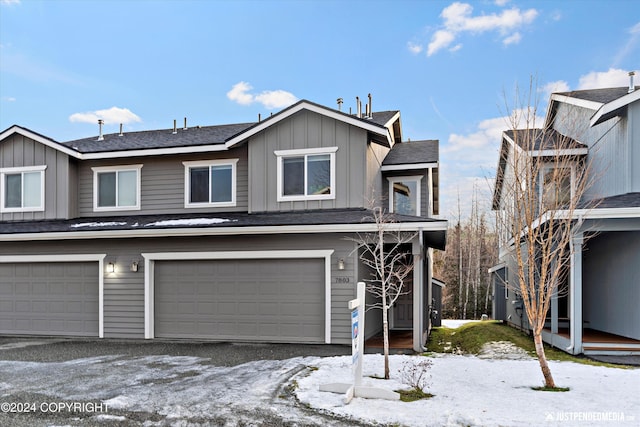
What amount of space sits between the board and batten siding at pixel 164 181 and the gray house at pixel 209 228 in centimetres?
3

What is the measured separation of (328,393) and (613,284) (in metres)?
7.83

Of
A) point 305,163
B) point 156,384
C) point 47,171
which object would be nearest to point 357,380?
point 156,384

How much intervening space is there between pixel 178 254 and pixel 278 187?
293cm

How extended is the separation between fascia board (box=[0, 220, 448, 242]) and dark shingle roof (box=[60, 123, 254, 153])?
2801mm

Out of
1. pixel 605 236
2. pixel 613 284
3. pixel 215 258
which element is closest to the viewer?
pixel 613 284

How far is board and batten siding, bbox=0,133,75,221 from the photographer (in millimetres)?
13258

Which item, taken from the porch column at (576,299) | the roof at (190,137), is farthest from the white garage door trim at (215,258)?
the porch column at (576,299)

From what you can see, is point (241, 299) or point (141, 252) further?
point (141, 252)

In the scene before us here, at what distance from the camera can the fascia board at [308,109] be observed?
11.1 meters

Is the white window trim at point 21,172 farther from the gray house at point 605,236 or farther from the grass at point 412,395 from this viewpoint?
the gray house at point 605,236

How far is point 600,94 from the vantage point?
12.7 m

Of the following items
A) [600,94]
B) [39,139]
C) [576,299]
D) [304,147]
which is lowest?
[576,299]

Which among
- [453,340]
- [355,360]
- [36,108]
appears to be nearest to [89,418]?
[355,360]

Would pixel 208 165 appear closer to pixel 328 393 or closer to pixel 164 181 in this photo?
pixel 164 181
